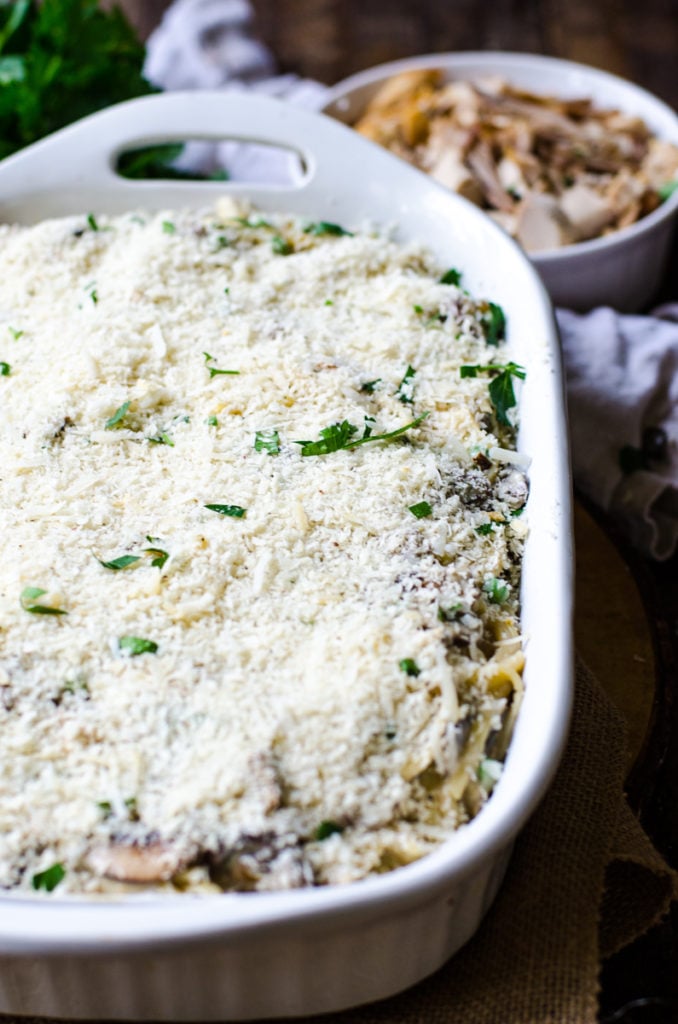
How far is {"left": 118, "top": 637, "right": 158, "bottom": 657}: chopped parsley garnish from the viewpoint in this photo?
143cm

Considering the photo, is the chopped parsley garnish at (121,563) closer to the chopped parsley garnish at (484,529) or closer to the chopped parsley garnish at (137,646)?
the chopped parsley garnish at (137,646)

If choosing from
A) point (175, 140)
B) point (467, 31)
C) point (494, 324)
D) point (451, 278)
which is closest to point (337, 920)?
point (494, 324)

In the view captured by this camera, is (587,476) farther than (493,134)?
No

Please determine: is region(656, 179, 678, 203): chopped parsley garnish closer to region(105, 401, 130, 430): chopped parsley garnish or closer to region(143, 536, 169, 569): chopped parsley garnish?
region(105, 401, 130, 430): chopped parsley garnish

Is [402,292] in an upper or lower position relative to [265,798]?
upper

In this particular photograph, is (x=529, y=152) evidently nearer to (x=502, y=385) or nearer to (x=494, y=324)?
(x=494, y=324)

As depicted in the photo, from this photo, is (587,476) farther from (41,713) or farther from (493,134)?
(41,713)

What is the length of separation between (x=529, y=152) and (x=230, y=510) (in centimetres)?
176

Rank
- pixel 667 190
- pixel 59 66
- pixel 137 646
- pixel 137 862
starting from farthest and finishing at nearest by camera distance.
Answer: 1. pixel 667 190
2. pixel 59 66
3. pixel 137 646
4. pixel 137 862

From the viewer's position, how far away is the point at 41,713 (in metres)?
1.38

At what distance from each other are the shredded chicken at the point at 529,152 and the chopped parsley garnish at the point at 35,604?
165cm

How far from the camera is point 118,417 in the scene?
1743 mm

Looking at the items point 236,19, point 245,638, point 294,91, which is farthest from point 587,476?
point 236,19

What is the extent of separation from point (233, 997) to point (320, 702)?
13.9 inches
